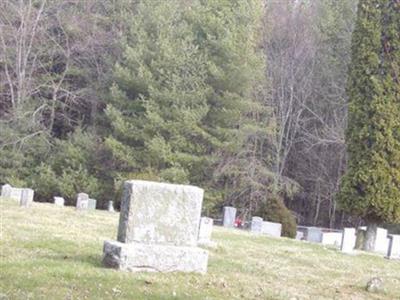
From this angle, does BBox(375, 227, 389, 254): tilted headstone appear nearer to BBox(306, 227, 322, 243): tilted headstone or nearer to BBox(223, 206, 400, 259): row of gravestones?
BBox(223, 206, 400, 259): row of gravestones

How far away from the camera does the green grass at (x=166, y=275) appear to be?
22.8 feet

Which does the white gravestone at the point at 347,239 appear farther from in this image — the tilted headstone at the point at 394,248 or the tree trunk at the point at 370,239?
the tree trunk at the point at 370,239

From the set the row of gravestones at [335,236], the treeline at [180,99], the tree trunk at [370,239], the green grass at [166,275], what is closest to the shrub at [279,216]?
the row of gravestones at [335,236]

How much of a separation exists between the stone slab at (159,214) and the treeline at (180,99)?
17924 mm


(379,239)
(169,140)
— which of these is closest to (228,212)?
(379,239)

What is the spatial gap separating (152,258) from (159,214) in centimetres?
59

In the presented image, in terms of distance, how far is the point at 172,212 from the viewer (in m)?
8.62

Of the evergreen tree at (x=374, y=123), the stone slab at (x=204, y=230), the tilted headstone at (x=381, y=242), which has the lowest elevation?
the tilted headstone at (x=381, y=242)

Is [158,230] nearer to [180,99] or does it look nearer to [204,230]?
[204,230]

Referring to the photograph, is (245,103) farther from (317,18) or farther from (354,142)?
(354,142)

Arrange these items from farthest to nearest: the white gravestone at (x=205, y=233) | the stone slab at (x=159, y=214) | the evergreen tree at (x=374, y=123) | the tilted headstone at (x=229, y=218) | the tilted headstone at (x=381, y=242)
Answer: the tilted headstone at (x=229, y=218), the tilted headstone at (x=381, y=242), the evergreen tree at (x=374, y=123), the white gravestone at (x=205, y=233), the stone slab at (x=159, y=214)

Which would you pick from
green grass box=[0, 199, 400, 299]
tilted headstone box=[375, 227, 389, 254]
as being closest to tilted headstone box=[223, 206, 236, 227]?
tilted headstone box=[375, 227, 389, 254]

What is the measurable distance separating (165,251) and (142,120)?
20808mm

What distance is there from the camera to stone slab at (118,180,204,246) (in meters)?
8.43
